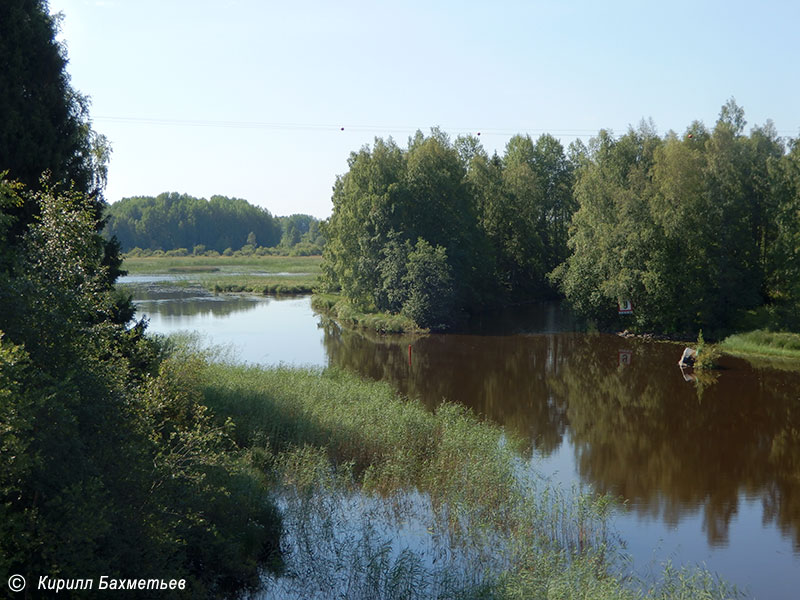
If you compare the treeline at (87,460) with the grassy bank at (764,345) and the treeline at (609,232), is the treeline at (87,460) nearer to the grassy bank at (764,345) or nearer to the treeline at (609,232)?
the grassy bank at (764,345)

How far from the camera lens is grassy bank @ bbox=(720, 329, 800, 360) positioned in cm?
3234

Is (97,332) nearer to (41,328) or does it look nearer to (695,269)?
(41,328)

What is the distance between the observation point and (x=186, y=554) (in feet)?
34.5

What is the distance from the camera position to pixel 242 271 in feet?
318

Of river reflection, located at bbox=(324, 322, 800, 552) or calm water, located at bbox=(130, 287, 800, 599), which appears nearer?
calm water, located at bbox=(130, 287, 800, 599)

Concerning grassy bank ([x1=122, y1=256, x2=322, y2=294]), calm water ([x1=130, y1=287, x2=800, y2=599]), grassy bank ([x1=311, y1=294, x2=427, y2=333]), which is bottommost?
calm water ([x1=130, y1=287, x2=800, y2=599])

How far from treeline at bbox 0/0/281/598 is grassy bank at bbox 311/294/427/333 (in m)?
29.2

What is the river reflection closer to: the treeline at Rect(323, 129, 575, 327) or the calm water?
the calm water

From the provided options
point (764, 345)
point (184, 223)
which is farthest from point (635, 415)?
point (184, 223)

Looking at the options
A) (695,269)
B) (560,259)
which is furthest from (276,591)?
(560,259)

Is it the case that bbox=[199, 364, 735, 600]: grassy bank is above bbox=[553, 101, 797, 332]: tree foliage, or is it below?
below

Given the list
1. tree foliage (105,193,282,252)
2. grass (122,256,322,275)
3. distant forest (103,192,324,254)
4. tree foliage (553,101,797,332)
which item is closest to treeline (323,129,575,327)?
tree foliage (553,101,797,332)

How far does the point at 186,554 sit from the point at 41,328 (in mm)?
3969

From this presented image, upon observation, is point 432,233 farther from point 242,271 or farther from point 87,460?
point 242,271
